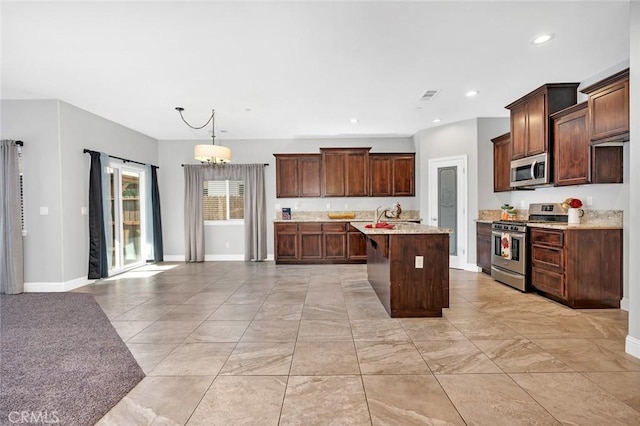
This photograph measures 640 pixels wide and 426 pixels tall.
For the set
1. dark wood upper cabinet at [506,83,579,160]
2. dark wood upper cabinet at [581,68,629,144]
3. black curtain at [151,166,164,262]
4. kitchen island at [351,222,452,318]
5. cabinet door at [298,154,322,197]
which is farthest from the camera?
cabinet door at [298,154,322,197]

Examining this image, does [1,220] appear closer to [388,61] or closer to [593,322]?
[388,61]

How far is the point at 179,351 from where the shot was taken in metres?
2.62

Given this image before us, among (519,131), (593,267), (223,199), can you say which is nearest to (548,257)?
(593,267)

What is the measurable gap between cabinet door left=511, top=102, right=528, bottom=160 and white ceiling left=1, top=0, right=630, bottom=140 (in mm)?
245

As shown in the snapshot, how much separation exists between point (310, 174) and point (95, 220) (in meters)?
4.07

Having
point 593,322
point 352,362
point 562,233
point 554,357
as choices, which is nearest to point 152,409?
point 352,362

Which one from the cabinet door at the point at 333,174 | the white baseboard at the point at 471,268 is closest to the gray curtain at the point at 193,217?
the cabinet door at the point at 333,174

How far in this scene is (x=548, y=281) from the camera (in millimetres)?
3926

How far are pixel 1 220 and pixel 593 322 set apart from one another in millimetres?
7501

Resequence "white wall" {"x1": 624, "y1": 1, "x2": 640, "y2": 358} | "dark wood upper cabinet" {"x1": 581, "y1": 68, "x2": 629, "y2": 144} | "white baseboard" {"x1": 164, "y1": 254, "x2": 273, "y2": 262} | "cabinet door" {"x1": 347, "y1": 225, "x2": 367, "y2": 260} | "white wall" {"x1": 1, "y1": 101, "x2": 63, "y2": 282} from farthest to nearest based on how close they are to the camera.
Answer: "white baseboard" {"x1": 164, "y1": 254, "x2": 273, "y2": 262}, "cabinet door" {"x1": 347, "y1": 225, "x2": 367, "y2": 260}, "white wall" {"x1": 1, "y1": 101, "x2": 63, "y2": 282}, "dark wood upper cabinet" {"x1": 581, "y1": 68, "x2": 629, "y2": 144}, "white wall" {"x1": 624, "y1": 1, "x2": 640, "y2": 358}

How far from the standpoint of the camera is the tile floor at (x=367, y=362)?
181 cm

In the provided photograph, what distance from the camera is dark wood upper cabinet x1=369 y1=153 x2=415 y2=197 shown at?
22.5ft

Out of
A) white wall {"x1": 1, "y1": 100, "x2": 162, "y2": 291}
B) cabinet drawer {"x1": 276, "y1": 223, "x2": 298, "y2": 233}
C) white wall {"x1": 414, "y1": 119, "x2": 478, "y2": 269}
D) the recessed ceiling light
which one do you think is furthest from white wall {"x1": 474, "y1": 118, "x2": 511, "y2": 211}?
white wall {"x1": 1, "y1": 100, "x2": 162, "y2": 291}

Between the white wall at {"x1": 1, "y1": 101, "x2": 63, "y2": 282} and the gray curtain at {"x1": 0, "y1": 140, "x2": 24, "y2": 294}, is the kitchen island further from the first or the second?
the gray curtain at {"x1": 0, "y1": 140, "x2": 24, "y2": 294}
